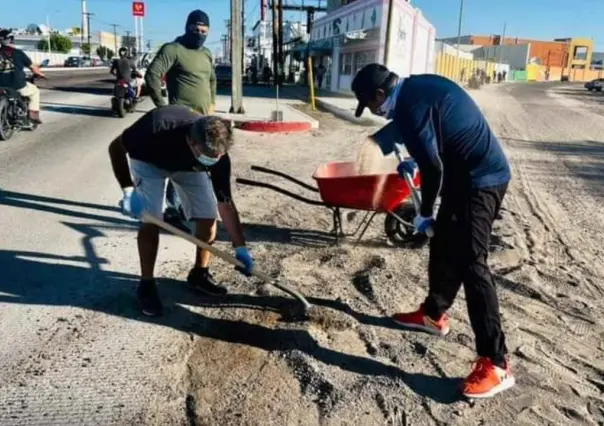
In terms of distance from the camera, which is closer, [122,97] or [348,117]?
[122,97]

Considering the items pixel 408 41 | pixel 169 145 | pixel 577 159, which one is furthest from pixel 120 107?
pixel 408 41

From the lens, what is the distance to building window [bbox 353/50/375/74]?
91.7 ft

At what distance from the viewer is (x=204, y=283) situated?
4648mm

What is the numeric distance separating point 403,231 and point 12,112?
334 inches

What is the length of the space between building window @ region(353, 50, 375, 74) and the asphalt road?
2168 centimetres

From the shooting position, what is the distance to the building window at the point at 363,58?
91.7 ft

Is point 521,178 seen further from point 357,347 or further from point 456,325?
point 357,347

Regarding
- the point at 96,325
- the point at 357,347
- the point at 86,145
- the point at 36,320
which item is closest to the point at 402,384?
the point at 357,347

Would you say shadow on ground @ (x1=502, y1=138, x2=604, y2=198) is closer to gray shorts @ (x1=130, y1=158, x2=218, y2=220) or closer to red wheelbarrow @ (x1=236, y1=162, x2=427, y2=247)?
red wheelbarrow @ (x1=236, y1=162, x2=427, y2=247)

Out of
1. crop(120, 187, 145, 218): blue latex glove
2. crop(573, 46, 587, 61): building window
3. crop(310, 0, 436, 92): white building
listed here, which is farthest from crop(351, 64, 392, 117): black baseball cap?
crop(573, 46, 587, 61): building window

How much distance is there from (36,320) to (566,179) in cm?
885

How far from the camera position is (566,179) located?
10.2m

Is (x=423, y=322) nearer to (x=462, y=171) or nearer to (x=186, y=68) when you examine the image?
(x=462, y=171)

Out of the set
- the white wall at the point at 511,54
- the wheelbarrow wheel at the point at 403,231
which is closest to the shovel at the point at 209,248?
the wheelbarrow wheel at the point at 403,231
